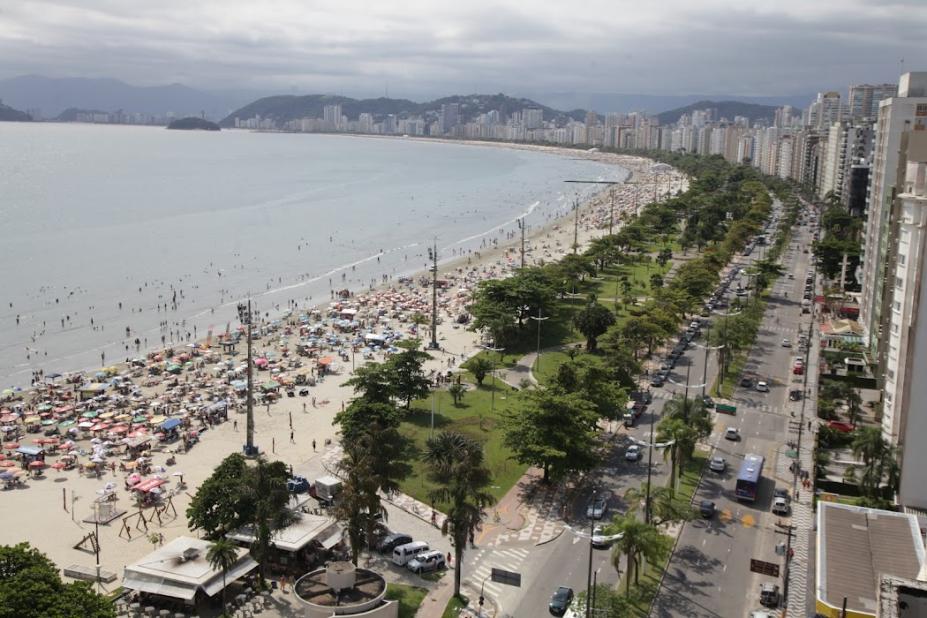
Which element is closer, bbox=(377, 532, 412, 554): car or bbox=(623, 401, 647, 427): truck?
bbox=(377, 532, 412, 554): car

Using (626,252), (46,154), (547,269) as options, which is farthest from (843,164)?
(46,154)

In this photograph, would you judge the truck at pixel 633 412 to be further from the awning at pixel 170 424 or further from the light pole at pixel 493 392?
the awning at pixel 170 424

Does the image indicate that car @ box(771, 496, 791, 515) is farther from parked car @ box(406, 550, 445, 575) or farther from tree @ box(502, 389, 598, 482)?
parked car @ box(406, 550, 445, 575)

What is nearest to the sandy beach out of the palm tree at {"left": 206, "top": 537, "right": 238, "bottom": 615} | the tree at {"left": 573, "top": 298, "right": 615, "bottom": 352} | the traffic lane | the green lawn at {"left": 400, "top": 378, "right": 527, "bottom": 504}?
the green lawn at {"left": 400, "top": 378, "right": 527, "bottom": 504}

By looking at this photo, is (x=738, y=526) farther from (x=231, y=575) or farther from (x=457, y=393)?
(x=231, y=575)

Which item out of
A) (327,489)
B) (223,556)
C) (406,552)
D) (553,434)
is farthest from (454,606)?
(553,434)

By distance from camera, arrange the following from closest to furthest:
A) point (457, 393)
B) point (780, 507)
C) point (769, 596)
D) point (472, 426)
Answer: point (769, 596), point (780, 507), point (472, 426), point (457, 393)

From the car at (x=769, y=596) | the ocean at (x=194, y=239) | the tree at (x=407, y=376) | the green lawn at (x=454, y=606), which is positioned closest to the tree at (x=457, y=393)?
the tree at (x=407, y=376)
